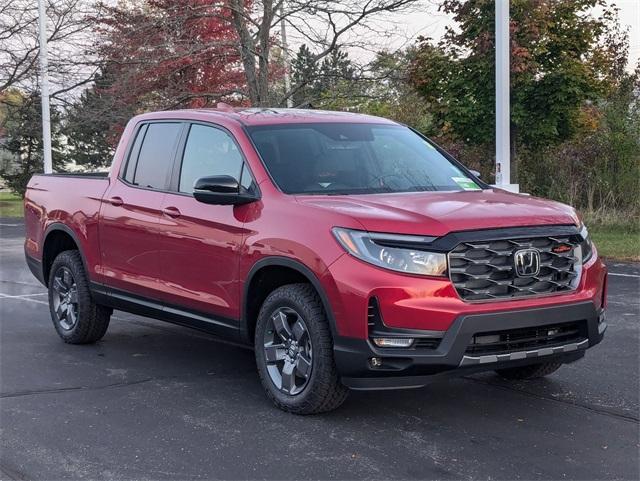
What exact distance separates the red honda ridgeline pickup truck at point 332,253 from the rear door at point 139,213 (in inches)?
0.6

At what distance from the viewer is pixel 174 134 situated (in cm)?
703

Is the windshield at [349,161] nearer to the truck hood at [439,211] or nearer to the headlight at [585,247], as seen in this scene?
the truck hood at [439,211]

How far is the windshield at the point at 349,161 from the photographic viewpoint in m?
6.14

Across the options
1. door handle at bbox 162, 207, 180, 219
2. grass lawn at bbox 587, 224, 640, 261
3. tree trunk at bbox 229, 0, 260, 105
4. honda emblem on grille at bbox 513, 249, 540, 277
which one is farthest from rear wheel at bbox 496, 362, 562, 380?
tree trunk at bbox 229, 0, 260, 105

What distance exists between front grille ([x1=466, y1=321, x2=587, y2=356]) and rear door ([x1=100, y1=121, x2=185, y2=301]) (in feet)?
8.53

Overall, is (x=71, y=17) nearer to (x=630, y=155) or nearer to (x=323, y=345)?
(x=630, y=155)

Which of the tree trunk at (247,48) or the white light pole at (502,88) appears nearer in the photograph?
the white light pole at (502,88)

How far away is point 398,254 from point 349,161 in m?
1.46

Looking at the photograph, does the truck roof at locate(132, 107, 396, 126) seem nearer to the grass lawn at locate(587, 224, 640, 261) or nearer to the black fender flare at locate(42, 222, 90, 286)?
the black fender flare at locate(42, 222, 90, 286)

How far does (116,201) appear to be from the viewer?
23.8 feet

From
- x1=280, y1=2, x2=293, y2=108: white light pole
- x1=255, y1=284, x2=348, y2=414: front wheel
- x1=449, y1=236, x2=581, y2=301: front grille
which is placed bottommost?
x1=255, y1=284, x2=348, y2=414: front wheel

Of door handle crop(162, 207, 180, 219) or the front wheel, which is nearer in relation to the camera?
the front wheel

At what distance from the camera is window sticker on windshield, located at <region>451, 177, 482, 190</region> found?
21.5 feet

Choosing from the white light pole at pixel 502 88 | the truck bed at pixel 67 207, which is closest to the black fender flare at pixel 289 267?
the truck bed at pixel 67 207
